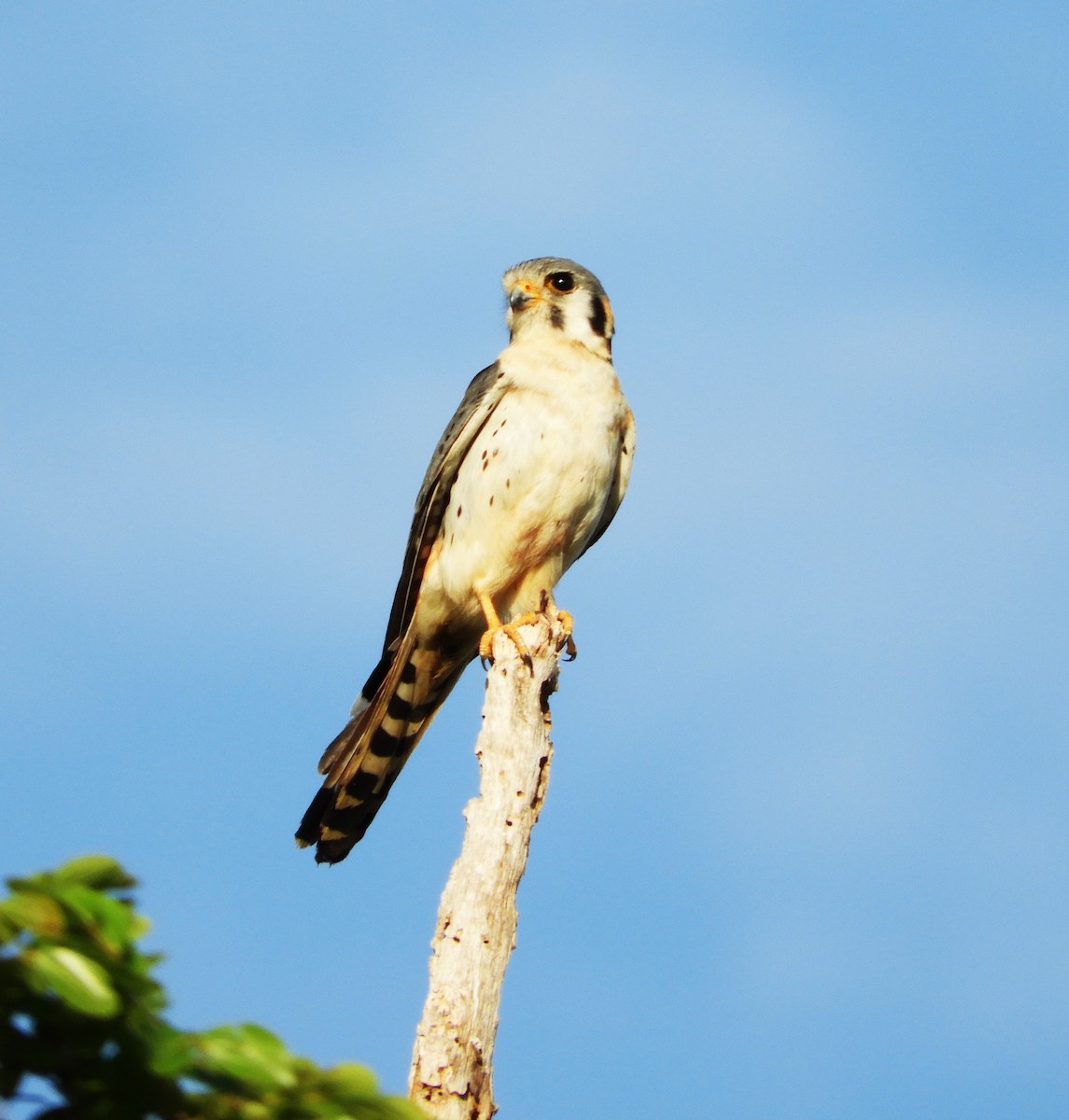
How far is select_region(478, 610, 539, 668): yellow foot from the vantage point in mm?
4375

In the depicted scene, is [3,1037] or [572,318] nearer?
[3,1037]

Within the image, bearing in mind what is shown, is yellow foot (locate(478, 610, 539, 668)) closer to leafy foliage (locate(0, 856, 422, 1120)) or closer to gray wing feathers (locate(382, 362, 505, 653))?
gray wing feathers (locate(382, 362, 505, 653))

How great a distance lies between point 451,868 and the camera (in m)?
3.69

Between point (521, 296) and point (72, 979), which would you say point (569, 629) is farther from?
point (72, 979)

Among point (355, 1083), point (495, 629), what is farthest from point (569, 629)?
point (355, 1083)

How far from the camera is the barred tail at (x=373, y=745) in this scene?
5008 millimetres

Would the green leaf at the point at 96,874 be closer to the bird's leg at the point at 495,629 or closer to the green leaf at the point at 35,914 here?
the green leaf at the point at 35,914

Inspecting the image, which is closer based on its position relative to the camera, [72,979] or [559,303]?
[72,979]

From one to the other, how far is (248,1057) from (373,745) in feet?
14.1

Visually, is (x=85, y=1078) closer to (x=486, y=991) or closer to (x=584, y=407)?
(x=486, y=991)

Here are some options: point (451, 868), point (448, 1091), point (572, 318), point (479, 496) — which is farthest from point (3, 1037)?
point (572, 318)

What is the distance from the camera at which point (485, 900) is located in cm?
358

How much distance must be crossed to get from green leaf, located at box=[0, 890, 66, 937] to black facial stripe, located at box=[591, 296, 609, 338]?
523cm

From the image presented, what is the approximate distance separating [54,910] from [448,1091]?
245 centimetres
